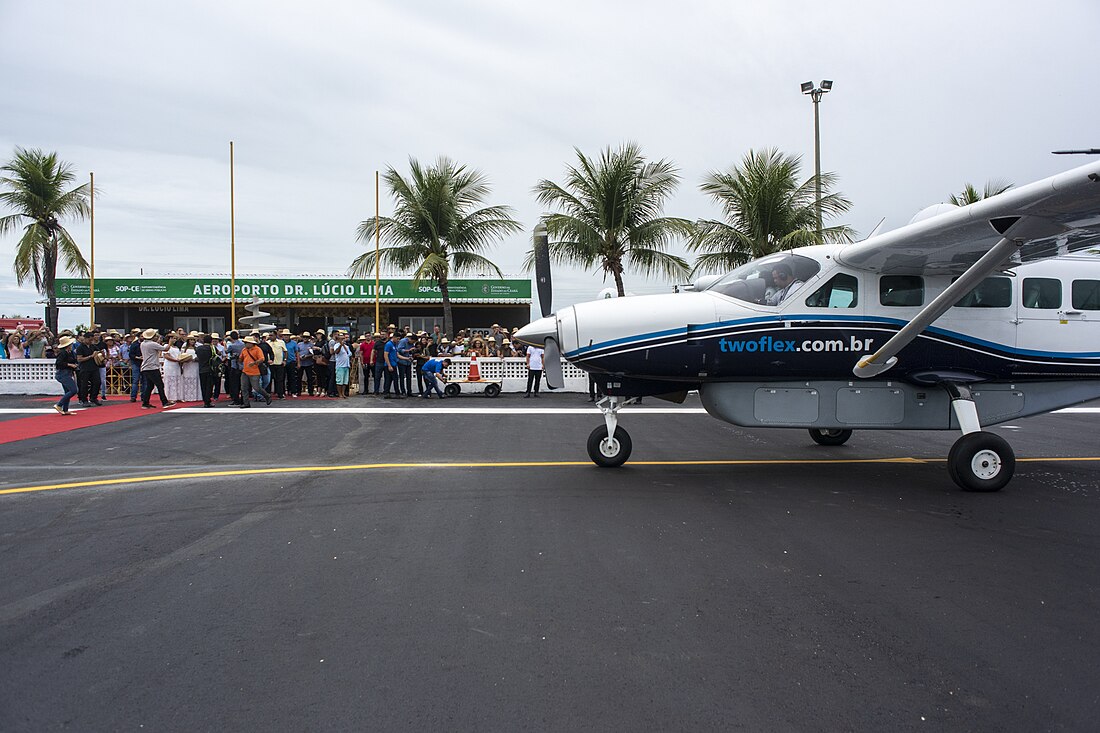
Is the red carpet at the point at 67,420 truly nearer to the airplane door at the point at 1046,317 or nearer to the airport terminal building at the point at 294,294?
the airplane door at the point at 1046,317

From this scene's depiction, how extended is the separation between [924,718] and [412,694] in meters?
2.13

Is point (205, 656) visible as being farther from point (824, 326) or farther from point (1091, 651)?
point (824, 326)

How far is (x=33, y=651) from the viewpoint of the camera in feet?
10.9

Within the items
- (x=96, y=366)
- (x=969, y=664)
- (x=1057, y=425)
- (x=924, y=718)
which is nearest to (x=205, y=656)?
(x=924, y=718)

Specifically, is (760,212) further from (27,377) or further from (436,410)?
(27,377)

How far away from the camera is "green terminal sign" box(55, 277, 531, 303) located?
31781mm

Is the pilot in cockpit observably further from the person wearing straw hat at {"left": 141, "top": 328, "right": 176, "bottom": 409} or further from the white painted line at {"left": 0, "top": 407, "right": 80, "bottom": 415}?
the white painted line at {"left": 0, "top": 407, "right": 80, "bottom": 415}

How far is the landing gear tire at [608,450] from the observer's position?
7.86 metres

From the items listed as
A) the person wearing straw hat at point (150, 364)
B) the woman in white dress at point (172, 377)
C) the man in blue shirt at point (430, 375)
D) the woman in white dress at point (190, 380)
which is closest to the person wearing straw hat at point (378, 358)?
the man in blue shirt at point (430, 375)

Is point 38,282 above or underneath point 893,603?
above

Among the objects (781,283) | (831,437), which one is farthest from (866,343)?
(831,437)

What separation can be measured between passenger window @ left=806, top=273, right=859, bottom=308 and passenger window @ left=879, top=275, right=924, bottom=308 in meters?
0.32

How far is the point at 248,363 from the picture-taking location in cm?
1476

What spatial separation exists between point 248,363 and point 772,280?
11706 millimetres
